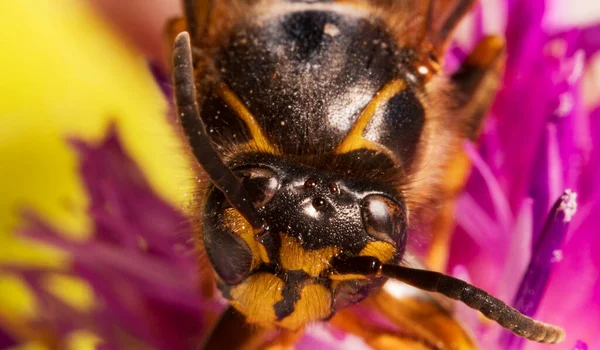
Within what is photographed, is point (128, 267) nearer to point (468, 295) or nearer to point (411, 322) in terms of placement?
point (411, 322)

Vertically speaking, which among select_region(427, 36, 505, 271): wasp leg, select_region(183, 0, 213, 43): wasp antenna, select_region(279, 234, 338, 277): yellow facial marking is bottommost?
select_region(279, 234, 338, 277): yellow facial marking

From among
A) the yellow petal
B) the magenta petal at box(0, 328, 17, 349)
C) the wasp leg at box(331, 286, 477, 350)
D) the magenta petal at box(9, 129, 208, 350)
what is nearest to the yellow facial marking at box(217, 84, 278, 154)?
the wasp leg at box(331, 286, 477, 350)

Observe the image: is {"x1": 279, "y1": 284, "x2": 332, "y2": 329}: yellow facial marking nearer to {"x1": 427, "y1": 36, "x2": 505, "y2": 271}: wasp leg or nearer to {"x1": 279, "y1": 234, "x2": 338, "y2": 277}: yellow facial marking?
{"x1": 279, "y1": 234, "x2": 338, "y2": 277}: yellow facial marking

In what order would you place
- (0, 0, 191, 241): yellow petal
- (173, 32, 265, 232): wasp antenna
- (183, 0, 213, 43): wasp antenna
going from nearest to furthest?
(173, 32, 265, 232): wasp antenna
(183, 0, 213, 43): wasp antenna
(0, 0, 191, 241): yellow petal

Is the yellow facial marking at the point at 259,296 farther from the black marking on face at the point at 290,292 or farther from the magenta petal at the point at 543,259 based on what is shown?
the magenta petal at the point at 543,259

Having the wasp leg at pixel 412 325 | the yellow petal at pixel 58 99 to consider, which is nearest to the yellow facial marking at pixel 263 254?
the wasp leg at pixel 412 325

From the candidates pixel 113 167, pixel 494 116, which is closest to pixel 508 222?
pixel 494 116
